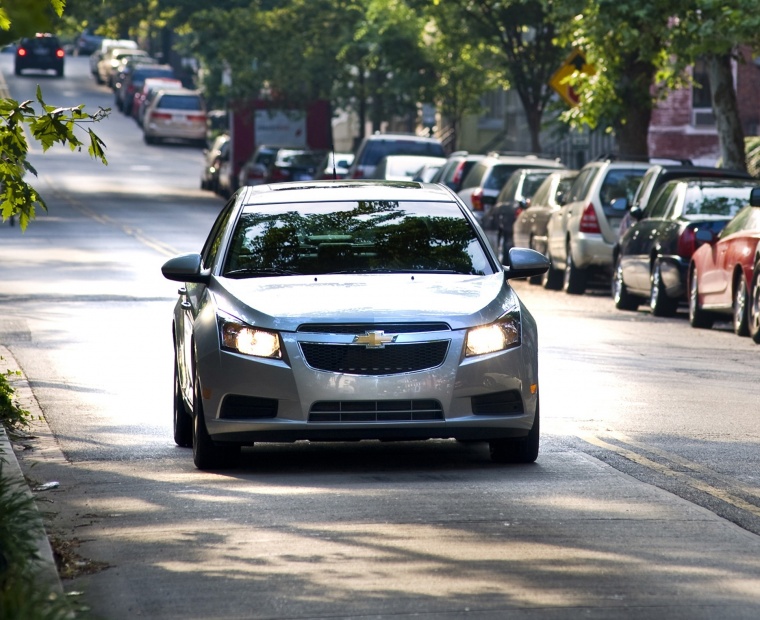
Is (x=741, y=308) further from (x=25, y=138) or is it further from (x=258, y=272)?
(x=25, y=138)

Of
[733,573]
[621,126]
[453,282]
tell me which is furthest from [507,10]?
[733,573]

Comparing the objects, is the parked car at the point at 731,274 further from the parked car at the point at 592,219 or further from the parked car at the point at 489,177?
the parked car at the point at 489,177

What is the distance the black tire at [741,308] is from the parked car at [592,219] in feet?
16.1

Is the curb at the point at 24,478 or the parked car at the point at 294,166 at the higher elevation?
the curb at the point at 24,478

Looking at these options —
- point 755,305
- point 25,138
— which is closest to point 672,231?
point 755,305

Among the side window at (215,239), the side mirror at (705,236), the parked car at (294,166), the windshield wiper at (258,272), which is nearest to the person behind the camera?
the windshield wiper at (258,272)

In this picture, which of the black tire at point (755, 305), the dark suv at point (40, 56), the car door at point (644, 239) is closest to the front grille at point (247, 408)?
the black tire at point (755, 305)

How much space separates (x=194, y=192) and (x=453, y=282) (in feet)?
145

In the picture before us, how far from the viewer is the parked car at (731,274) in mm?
19203

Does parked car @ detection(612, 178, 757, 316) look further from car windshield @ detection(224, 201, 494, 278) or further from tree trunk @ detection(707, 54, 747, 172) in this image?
car windshield @ detection(224, 201, 494, 278)

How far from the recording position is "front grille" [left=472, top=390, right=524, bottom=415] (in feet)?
33.1

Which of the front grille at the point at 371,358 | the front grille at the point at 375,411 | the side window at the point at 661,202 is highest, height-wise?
the front grille at the point at 371,358

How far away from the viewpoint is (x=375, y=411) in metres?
9.98

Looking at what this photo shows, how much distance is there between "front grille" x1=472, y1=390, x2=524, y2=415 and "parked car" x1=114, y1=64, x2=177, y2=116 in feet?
238
